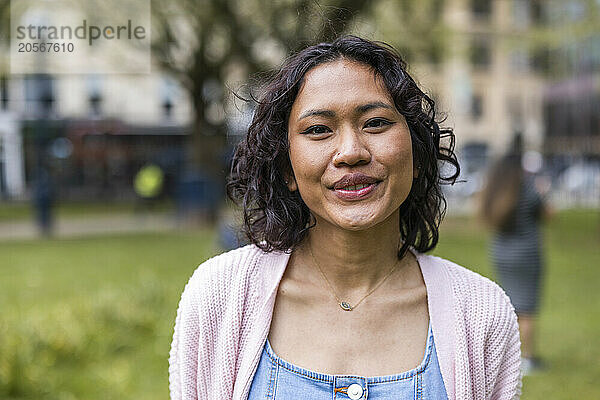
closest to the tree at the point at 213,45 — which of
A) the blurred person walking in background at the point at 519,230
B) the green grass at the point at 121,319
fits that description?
the green grass at the point at 121,319

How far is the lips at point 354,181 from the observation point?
64.5 inches

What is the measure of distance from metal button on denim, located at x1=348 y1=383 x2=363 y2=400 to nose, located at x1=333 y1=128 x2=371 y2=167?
0.50m

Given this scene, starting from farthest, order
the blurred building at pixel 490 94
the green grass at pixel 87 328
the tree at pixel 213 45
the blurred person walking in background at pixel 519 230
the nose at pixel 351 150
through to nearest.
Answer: the blurred building at pixel 490 94 < the tree at pixel 213 45 < the blurred person walking in background at pixel 519 230 < the green grass at pixel 87 328 < the nose at pixel 351 150

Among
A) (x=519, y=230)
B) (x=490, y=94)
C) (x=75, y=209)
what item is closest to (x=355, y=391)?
(x=519, y=230)

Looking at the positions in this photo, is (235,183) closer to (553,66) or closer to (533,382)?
(533,382)

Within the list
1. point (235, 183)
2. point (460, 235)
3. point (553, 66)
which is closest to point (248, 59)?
point (460, 235)

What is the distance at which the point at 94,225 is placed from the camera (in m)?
17.6

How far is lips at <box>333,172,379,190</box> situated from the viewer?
1639mm

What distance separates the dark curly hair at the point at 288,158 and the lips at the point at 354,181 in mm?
204

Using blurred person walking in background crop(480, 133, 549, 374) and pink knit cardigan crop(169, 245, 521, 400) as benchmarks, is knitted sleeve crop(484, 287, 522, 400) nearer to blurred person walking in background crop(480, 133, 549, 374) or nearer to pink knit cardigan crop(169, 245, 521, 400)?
pink knit cardigan crop(169, 245, 521, 400)

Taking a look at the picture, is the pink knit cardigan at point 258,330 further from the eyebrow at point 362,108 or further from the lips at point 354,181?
the eyebrow at point 362,108

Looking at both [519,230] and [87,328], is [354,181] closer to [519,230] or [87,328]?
[519,230]

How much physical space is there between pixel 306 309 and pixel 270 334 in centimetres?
11

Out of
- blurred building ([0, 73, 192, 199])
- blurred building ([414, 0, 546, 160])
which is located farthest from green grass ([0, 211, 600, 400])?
blurred building ([414, 0, 546, 160])
